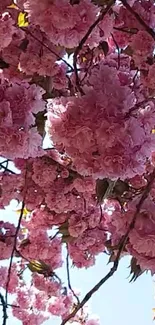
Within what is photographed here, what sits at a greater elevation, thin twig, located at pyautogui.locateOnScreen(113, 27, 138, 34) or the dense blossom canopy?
thin twig, located at pyautogui.locateOnScreen(113, 27, 138, 34)

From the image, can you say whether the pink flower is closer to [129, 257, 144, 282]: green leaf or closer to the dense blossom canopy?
the dense blossom canopy

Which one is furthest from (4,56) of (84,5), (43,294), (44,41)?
(43,294)

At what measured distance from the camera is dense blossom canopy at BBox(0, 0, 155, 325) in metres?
1.47

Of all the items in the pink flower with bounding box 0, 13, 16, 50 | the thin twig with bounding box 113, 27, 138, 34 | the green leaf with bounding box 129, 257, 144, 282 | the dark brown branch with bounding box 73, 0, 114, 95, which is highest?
the thin twig with bounding box 113, 27, 138, 34

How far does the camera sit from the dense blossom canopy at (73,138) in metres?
1.47

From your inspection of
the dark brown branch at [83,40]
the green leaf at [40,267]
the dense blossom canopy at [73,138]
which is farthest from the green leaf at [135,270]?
the green leaf at [40,267]

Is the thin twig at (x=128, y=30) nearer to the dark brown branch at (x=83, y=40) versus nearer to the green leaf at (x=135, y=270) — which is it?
the dark brown branch at (x=83, y=40)

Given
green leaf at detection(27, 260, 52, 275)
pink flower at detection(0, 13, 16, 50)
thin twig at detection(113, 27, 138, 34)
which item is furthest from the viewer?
green leaf at detection(27, 260, 52, 275)

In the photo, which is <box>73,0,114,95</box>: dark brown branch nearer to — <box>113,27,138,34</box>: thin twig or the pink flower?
the pink flower

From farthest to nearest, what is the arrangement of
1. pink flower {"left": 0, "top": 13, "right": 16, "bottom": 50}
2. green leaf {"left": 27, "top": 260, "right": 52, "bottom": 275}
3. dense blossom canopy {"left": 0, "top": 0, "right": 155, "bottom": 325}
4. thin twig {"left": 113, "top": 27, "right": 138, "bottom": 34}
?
green leaf {"left": 27, "top": 260, "right": 52, "bottom": 275}, thin twig {"left": 113, "top": 27, "right": 138, "bottom": 34}, pink flower {"left": 0, "top": 13, "right": 16, "bottom": 50}, dense blossom canopy {"left": 0, "top": 0, "right": 155, "bottom": 325}

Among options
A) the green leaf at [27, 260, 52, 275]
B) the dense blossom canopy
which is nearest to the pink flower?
the dense blossom canopy

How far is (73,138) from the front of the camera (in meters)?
1.47

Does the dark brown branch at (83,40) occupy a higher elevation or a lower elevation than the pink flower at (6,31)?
lower

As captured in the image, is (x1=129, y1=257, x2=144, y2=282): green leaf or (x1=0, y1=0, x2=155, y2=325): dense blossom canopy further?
(x1=129, y1=257, x2=144, y2=282): green leaf
